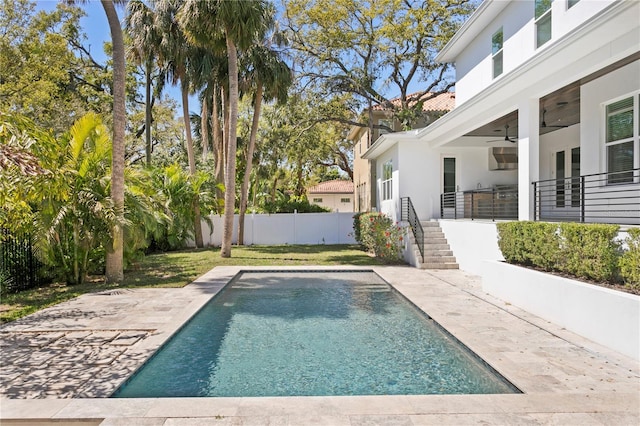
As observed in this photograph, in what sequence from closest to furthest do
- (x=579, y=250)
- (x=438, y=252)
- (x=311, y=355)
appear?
(x=311, y=355), (x=579, y=250), (x=438, y=252)

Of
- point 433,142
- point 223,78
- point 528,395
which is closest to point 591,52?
point 528,395

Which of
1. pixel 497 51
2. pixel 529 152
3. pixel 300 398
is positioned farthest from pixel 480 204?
pixel 300 398

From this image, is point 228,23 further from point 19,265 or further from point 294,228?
point 294,228

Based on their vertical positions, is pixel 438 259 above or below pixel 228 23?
below

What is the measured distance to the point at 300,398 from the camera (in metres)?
4.22

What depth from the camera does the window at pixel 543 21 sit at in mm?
10109

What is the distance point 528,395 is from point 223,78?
18.2m

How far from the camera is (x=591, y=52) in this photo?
24.3 ft

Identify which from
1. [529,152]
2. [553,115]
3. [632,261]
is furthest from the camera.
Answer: [553,115]

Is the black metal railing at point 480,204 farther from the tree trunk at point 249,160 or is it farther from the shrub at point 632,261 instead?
the shrub at point 632,261

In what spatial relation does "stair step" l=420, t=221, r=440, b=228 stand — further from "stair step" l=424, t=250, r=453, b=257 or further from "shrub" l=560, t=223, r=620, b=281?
"shrub" l=560, t=223, r=620, b=281

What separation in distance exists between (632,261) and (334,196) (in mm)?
44645

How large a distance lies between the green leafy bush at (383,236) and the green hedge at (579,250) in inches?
254

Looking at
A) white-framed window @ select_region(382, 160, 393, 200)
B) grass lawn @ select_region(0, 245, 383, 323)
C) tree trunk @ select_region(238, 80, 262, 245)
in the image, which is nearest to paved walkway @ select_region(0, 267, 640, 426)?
grass lawn @ select_region(0, 245, 383, 323)
